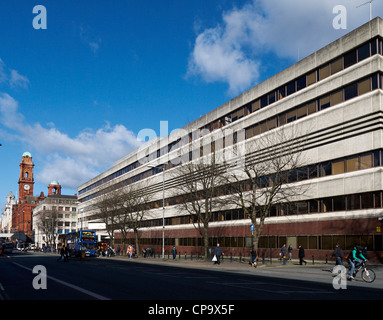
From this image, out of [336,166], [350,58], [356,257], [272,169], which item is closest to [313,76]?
[350,58]

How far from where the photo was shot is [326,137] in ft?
118

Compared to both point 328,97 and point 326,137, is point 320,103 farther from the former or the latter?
point 326,137

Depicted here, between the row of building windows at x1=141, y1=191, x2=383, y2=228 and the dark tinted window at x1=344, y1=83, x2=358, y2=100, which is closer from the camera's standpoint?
the row of building windows at x1=141, y1=191, x2=383, y2=228

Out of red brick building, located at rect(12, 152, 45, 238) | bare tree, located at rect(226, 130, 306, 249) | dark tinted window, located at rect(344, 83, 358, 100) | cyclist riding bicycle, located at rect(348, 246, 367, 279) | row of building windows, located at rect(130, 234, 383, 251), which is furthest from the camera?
red brick building, located at rect(12, 152, 45, 238)

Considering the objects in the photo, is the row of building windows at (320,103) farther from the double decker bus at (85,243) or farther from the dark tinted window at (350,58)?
the double decker bus at (85,243)

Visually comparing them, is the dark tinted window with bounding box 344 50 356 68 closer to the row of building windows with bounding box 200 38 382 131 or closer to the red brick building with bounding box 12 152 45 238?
the row of building windows with bounding box 200 38 382 131

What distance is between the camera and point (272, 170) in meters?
40.2

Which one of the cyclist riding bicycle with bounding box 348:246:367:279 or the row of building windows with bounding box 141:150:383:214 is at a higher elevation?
the row of building windows with bounding box 141:150:383:214

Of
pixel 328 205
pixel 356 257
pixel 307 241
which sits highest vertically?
pixel 328 205

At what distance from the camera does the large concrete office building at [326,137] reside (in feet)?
106

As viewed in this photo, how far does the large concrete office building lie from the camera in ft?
106

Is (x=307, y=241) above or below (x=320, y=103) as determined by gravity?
below

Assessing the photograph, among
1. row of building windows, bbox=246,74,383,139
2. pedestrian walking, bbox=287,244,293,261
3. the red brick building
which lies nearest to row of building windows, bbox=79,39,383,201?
row of building windows, bbox=246,74,383,139

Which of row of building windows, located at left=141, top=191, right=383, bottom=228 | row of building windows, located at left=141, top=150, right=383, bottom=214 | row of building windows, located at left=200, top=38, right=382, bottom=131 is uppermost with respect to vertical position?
row of building windows, located at left=200, top=38, right=382, bottom=131
